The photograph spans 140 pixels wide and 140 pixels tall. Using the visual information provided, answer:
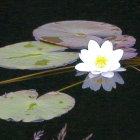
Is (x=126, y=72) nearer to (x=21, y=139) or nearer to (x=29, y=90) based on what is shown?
(x=29, y=90)

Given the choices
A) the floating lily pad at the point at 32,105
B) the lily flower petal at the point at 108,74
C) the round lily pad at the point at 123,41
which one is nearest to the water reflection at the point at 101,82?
the lily flower petal at the point at 108,74

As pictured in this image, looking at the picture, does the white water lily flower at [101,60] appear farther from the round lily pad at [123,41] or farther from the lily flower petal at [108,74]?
the round lily pad at [123,41]

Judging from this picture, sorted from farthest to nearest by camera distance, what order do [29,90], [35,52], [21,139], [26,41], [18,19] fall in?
[18,19] → [26,41] → [35,52] → [29,90] → [21,139]

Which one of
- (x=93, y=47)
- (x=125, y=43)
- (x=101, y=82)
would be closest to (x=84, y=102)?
(x=101, y=82)

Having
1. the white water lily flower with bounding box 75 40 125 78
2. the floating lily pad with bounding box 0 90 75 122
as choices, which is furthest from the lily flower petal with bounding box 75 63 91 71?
the floating lily pad with bounding box 0 90 75 122

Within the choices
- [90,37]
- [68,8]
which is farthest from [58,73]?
[68,8]

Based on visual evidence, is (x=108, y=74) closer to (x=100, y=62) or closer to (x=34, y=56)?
(x=100, y=62)

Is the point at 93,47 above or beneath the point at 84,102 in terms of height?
above
